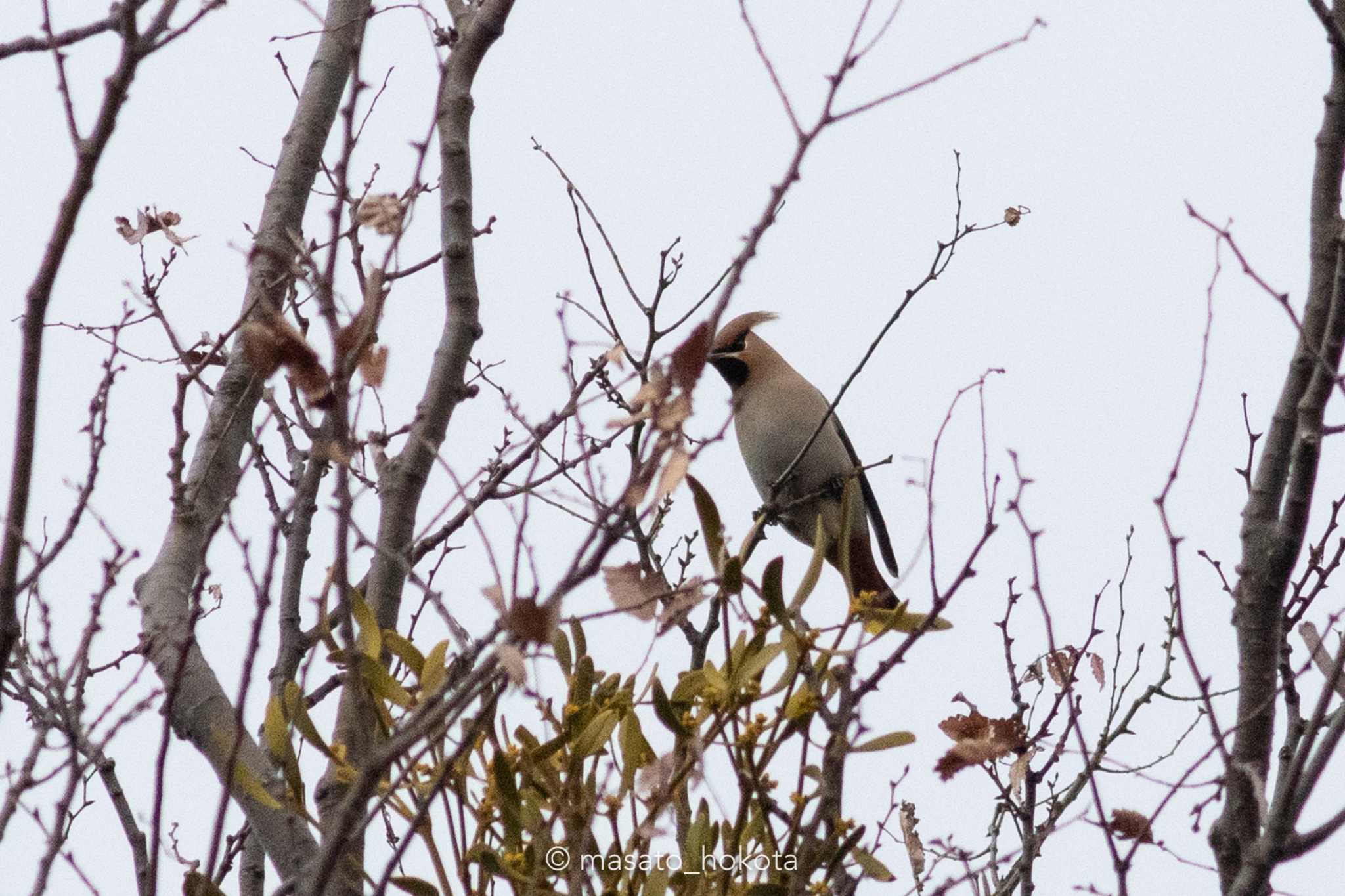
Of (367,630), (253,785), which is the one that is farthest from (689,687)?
(253,785)

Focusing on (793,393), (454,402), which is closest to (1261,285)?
(454,402)

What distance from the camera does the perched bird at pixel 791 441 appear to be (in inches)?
211

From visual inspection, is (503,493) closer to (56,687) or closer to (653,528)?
(653,528)

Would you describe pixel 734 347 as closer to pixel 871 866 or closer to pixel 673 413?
pixel 871 866

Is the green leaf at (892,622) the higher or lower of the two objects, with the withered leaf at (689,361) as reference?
higher

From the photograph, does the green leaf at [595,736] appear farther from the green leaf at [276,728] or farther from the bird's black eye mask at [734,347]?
the bird's black eye mask at [734,347]

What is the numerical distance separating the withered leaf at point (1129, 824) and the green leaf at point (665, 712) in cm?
60

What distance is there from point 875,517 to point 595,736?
4269 mm

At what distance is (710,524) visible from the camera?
1803 mm

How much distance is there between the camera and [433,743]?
1.33 meters

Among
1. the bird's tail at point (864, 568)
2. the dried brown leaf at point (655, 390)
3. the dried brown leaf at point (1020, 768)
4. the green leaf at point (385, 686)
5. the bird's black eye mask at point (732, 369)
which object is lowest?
the dried brown leaf at point (655, 390)

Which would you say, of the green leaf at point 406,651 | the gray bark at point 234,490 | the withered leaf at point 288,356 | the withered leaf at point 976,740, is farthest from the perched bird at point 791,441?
the withered leaf at point 288,356

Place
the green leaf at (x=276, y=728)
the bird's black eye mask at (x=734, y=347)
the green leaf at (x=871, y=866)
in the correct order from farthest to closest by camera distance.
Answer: the bird's black eye mask at (x=734, y=347), the green leaf at (x=871, y=866), the green leaf at (x=276, y=728)

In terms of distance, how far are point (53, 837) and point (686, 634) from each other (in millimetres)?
1603
